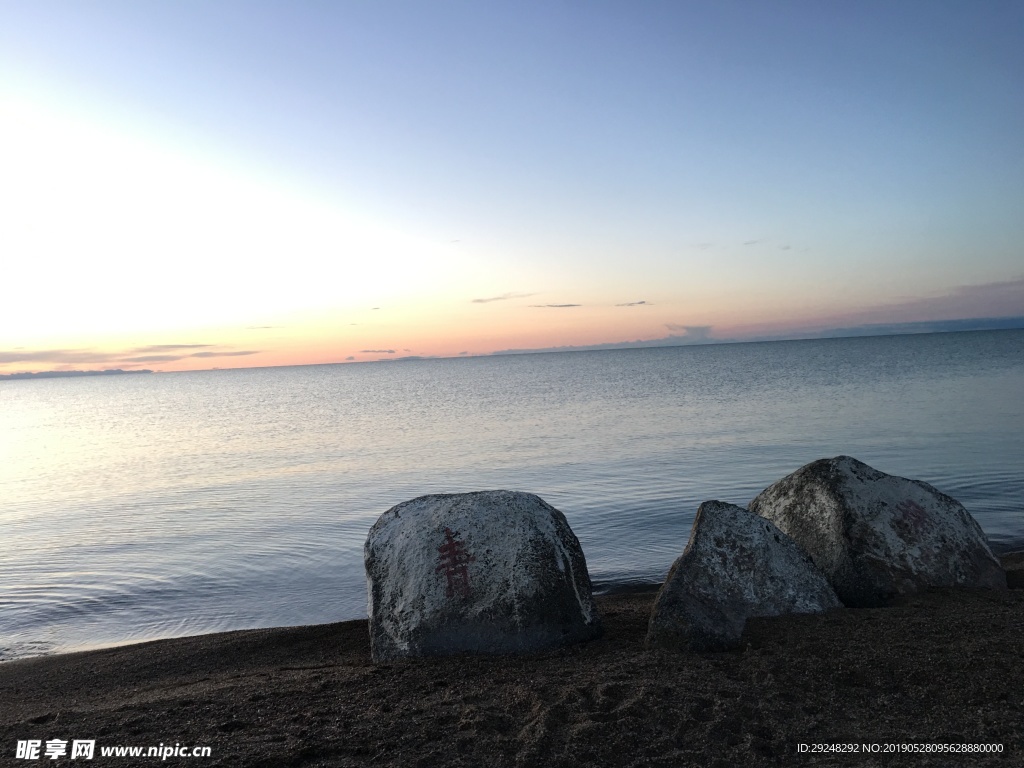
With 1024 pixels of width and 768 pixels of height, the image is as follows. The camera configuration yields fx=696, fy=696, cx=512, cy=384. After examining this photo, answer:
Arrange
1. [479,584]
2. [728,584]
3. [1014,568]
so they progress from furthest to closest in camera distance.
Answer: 1. [1014,568]
2. [728,584]
3. [479,584]

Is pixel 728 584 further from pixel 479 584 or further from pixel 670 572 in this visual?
pixel 479 584

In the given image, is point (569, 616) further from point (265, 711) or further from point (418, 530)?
point (265, 711)

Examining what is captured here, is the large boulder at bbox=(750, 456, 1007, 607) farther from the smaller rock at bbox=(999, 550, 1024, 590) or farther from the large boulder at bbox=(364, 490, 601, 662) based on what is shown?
the large boulder at bbox=(364, 490, 601, 662)

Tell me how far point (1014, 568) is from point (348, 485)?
47.0 ft

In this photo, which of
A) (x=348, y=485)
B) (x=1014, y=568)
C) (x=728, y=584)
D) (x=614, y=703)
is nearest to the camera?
(x=614, y=703)

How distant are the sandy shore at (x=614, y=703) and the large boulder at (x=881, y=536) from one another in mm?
346

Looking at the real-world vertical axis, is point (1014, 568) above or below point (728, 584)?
below

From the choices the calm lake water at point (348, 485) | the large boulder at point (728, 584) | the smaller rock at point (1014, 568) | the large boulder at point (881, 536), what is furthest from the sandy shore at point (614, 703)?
the calm lake water at point (348, 485)

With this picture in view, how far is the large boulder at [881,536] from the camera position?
6816 millimetres

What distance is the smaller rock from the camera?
25.1 ft

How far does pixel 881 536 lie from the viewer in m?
6.98

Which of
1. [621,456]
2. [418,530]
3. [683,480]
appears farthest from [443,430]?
[418,530]

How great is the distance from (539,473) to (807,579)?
1230cm

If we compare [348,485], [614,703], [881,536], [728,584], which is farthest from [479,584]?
[348,485]
